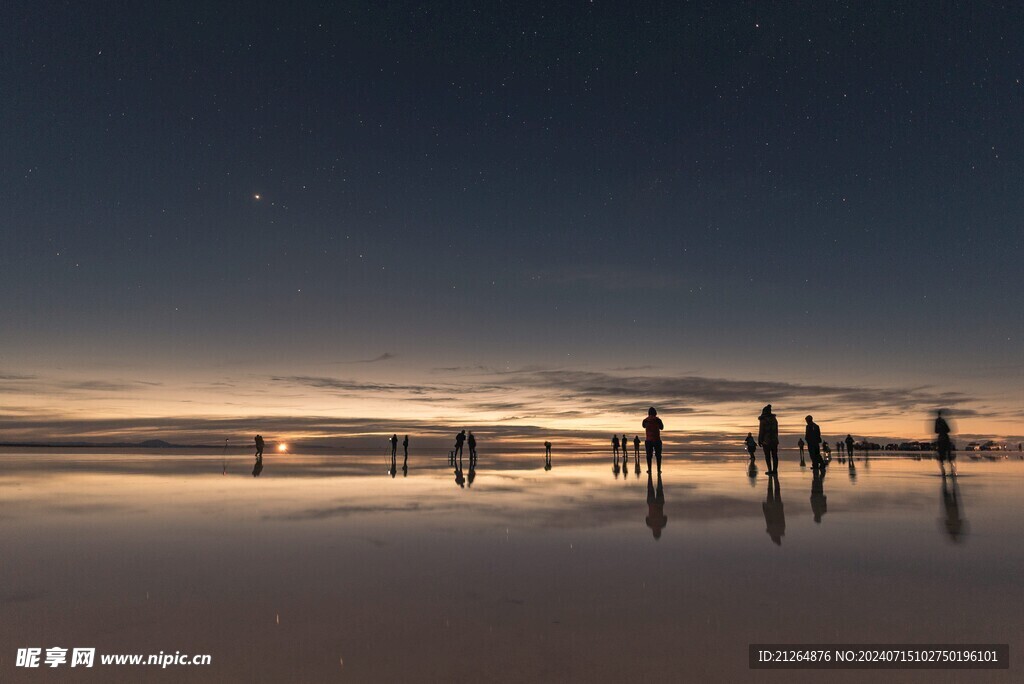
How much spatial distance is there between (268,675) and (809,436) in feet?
63.3

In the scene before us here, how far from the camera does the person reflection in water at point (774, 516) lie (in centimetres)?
784

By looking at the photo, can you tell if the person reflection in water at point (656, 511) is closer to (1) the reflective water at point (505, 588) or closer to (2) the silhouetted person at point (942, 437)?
(1) the reflective water at point (505, 588)

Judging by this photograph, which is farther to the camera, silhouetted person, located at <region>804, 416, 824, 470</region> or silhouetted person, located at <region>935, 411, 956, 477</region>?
silhouetted person, located at <region>935, 411, 956, 477</region>

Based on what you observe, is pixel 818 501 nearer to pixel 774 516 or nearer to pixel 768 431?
pixel 774 516

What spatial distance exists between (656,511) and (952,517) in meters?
4.96

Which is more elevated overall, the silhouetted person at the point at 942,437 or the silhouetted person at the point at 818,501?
the silhouetted person at the point at 942,437

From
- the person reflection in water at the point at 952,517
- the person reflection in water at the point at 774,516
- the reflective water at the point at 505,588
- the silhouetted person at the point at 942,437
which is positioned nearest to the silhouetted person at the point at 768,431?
the person reflection in water at the point at 774,516

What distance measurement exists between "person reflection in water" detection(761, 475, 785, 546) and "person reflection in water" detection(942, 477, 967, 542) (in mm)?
2133

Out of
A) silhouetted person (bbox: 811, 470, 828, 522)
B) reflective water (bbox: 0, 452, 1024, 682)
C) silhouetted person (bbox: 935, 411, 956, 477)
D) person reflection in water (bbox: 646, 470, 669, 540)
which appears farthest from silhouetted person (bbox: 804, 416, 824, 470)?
reflective water (bbox: 0, 452, 1024, 682)

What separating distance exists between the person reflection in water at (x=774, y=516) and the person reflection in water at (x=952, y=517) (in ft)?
7.00

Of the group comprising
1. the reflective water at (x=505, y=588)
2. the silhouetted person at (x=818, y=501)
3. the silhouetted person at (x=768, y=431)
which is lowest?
the silhouetted person at (x=818, y=501)

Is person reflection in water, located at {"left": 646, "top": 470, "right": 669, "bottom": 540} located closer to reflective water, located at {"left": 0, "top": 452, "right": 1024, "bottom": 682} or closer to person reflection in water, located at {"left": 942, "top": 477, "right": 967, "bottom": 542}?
reflective water, located at {"left": 0, "top": 452, "right": 1024, "bottom": 682}

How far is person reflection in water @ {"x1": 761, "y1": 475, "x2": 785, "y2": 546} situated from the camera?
309 inches

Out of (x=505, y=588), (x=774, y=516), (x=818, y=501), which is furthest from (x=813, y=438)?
(x=505, y=588)
